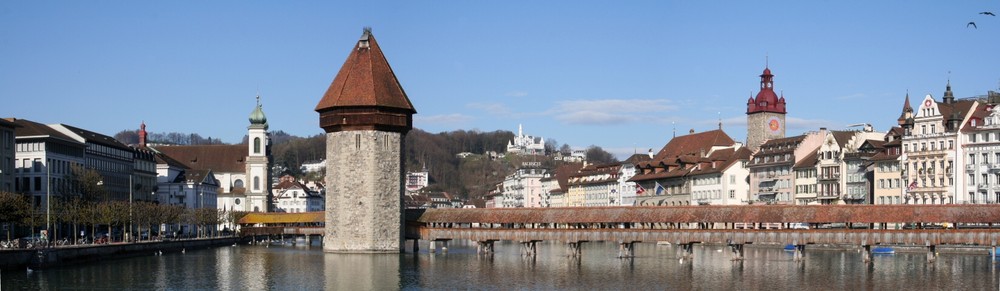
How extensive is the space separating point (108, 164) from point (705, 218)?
52073mm

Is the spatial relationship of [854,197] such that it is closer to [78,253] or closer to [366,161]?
[366,161]

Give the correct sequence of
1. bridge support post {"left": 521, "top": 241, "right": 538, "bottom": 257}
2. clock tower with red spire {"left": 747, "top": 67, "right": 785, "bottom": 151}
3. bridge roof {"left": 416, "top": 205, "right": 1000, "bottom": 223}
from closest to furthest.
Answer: bridge roof {"left": 416, "top": 205, "right": 1000, "bottom": 223}, bridge support post {"left": 521, "top": 241, "right": 538, "bottom": 257}, clock tower with red spire {"left": 747, "top": 67, "right": 785, "bottom": 151}

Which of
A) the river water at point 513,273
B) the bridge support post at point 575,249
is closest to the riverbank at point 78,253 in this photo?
the river water at point 513,273

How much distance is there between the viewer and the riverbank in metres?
49.9

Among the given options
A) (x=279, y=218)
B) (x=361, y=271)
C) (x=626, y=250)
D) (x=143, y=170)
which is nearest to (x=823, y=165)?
(x=626, y=250)

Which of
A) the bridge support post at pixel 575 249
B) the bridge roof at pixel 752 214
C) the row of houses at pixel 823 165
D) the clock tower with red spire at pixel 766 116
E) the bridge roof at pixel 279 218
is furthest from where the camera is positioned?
the clock tower with red spire at pixel 766 116

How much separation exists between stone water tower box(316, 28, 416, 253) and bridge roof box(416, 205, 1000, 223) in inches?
231

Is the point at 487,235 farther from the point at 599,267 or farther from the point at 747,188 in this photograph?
the point at 747,188

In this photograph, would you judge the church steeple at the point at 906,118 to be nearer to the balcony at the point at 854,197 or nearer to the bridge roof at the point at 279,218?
the balcony at the point at 854,197

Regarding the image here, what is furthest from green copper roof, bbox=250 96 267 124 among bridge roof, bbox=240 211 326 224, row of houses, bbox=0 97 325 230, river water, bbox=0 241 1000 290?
Result: river water, bbox=0 241 1000 290

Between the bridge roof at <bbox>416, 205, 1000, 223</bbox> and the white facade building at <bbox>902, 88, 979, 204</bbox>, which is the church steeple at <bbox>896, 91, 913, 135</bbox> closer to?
the white facade building at <bbox>902, 88, 979, 204</bbox>

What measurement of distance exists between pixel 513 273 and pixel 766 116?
69.5 metres

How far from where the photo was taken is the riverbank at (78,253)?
1966 inches

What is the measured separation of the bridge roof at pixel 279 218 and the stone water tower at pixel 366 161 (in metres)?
21.2
